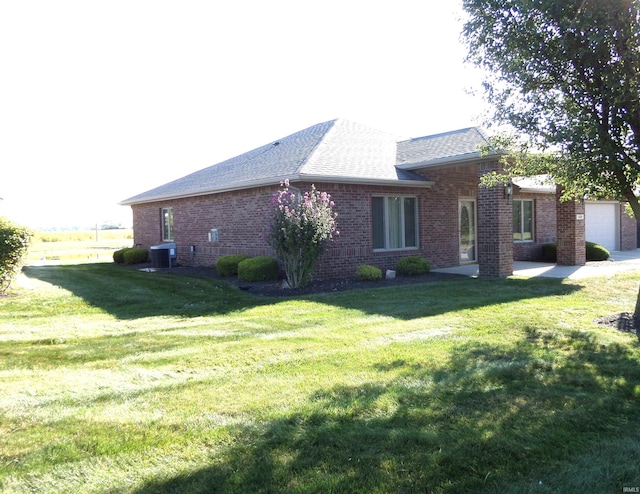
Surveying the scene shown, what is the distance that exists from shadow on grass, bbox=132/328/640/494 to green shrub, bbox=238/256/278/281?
793 centimetres

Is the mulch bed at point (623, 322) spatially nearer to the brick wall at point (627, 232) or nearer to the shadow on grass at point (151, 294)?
the shadow on grass at point (151, 294)

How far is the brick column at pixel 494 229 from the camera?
510 inches

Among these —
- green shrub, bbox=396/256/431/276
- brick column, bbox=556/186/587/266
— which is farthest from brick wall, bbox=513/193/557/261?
green shrub, bbox=396/256/431/276

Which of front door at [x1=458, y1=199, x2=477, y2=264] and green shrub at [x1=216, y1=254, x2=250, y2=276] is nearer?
green shrub at [x1=216, y1=254, x2=250, y2=276]

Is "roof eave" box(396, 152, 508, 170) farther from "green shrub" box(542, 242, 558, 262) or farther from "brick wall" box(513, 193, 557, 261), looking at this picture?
"green shrub" box(542, 242, 558, 262)

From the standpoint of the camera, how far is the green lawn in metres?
3.24

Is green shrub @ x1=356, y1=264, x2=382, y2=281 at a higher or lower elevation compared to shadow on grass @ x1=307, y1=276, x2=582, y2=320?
higher

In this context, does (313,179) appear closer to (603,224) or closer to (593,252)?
(593,252)

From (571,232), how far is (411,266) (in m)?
5.71

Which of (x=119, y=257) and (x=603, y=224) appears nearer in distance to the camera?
(x=119, y=257)

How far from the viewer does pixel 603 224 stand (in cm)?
2258

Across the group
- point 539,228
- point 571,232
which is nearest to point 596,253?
point 539,228

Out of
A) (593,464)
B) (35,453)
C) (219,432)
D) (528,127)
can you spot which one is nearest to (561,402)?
(593,464)

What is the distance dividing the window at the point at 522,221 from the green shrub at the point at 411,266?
6074mm
